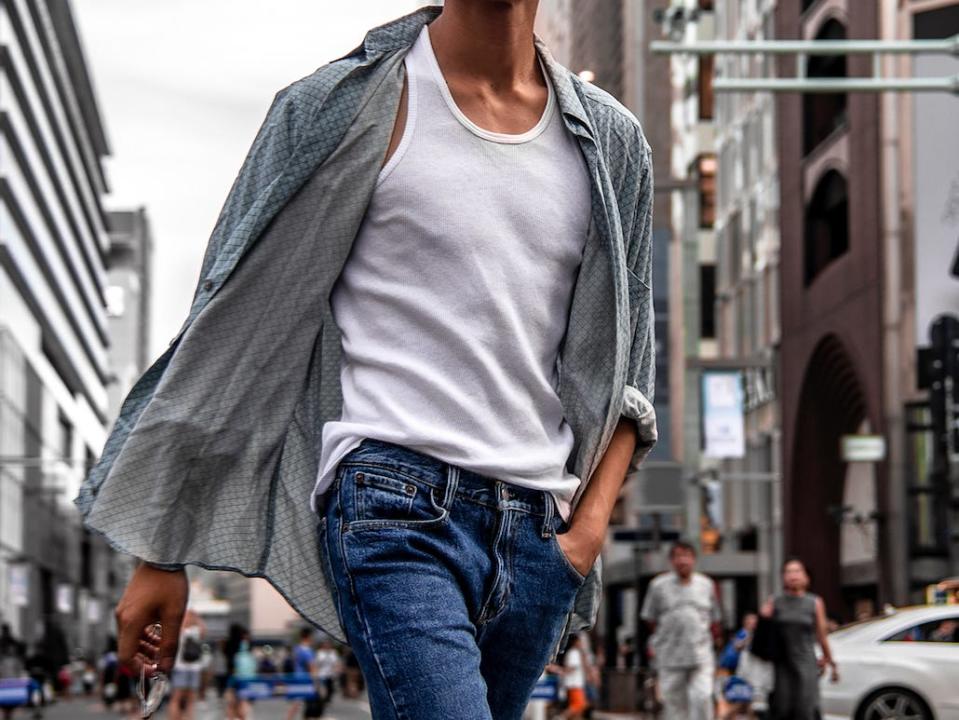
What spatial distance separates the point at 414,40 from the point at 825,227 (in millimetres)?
46665

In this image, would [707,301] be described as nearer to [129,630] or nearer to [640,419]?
[640,419]

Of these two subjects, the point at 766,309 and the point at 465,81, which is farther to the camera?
the point at 766,309

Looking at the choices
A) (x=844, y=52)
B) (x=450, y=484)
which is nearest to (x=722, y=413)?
(x=844, y=52)

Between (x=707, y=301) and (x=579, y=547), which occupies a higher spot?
(x=707, y=301)

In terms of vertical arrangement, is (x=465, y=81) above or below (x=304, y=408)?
above

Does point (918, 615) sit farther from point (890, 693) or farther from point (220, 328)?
point (220, 328)

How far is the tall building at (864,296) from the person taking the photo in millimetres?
40281

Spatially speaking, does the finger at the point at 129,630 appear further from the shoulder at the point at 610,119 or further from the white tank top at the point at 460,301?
the shoulder at the point at 610,119

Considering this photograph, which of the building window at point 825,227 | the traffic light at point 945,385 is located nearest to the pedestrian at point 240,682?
the traffic light at point 945,385

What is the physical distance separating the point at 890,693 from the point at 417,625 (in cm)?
1672

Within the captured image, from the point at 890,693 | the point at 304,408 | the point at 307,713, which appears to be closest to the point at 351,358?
the point at 304,408

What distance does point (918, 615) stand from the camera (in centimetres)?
1931

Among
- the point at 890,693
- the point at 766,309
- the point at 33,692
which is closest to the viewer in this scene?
the point at 890,693

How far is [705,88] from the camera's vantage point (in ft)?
211
